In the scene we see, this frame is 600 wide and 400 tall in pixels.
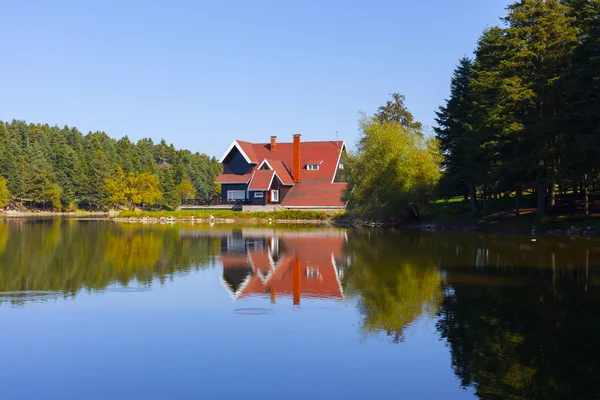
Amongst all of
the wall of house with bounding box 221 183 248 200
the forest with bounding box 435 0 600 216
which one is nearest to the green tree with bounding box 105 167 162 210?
the wall of house with bounding box 221 183 248 200

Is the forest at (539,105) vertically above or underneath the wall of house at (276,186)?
above

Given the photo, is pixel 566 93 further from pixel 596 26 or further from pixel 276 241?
pixel 276 241

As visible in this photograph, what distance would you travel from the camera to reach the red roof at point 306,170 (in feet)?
236

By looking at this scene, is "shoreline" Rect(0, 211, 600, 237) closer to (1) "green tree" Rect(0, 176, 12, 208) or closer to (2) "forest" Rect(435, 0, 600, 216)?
(2) "forest" Rect(435, 0, 600, 216)

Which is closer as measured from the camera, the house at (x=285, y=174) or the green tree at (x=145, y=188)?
the house at (x=285, y=174)

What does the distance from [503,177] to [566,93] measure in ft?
26.7

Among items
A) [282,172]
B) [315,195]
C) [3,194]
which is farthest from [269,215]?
[3,194]

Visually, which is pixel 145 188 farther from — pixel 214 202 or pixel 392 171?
pixel 392 171

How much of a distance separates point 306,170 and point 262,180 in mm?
7407

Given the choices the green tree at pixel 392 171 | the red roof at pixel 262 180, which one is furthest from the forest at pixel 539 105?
the red roof at pixel 262 180

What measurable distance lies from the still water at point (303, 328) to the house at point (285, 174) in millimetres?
45234

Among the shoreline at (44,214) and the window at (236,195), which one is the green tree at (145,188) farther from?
the window at (236,195)

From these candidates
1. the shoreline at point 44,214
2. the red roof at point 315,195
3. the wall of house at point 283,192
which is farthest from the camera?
the shoreline at point 44,214

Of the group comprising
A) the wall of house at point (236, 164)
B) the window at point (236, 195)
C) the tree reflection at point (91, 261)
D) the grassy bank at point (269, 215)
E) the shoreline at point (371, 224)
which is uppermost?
the wall of house at point (236, 164)
